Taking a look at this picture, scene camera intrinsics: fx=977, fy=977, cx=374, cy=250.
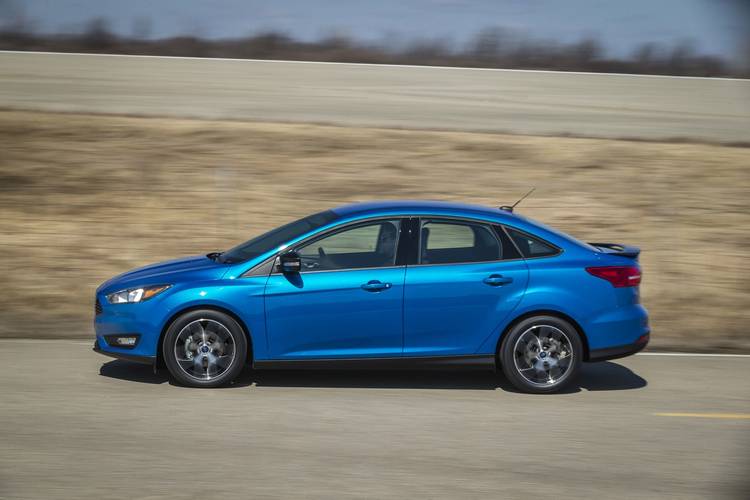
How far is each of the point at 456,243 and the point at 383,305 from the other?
0.86m

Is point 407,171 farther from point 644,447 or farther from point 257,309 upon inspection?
point 644,447

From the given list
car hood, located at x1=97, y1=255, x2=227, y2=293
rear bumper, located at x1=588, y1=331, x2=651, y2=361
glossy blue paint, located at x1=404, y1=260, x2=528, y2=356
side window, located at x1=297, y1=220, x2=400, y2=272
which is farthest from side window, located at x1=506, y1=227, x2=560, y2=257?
car hood, located at x1=97, y1=255, x2=227, y2=293

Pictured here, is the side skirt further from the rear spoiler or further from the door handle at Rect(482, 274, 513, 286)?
the rear spoiler

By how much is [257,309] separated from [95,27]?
47.1ft

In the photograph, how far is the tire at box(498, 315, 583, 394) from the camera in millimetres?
7984

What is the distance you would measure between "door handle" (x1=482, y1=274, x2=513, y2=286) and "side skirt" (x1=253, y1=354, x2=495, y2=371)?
596 mm

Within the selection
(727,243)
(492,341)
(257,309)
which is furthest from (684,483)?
(727,243)

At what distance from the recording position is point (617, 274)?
8.08 metres

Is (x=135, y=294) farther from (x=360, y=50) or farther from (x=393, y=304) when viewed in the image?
(x=360, y=50)

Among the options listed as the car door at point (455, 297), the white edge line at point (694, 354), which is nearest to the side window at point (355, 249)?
the car door at point (455, 297)

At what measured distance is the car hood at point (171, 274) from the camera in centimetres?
793

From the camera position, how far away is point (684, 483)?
583 cm

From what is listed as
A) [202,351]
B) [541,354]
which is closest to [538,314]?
[541,354]

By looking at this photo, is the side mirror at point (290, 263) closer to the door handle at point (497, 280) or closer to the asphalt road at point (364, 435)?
the asphalt road at point (364, 435)
